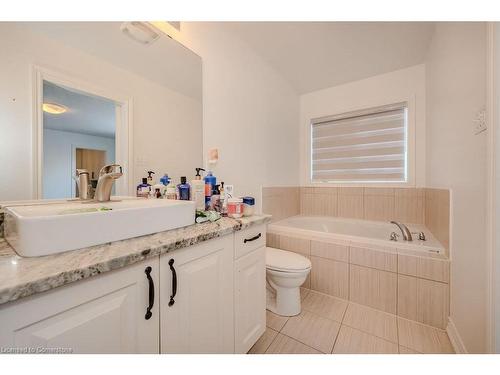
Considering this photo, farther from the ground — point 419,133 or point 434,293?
point 419,133

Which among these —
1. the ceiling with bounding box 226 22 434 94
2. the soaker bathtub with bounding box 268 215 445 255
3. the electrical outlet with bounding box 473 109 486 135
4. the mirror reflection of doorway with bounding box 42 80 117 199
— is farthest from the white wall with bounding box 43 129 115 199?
the electrical outlet with bounding box 473 109 486 135

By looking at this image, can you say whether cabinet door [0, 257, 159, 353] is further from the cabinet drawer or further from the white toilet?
the white toilet

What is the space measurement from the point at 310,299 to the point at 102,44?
220cm

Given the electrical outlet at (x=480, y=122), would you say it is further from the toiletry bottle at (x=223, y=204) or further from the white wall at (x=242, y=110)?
the white wall at (x=242, y=110)

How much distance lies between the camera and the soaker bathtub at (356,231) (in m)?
1.51

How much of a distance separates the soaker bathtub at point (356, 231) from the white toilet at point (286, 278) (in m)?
0.38

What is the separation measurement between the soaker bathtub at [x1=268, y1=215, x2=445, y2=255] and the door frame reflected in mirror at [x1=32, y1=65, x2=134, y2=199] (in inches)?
57.1

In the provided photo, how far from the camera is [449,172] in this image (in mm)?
1404

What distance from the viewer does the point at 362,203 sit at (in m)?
2.42

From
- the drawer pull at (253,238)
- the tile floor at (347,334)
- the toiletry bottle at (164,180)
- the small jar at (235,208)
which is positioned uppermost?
the toiletry bottle at (164,180)

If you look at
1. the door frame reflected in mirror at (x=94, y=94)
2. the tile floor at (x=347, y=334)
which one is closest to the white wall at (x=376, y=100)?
the tile floor at (x=347, y=334)

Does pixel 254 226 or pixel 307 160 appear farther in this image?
pixel 307 160
